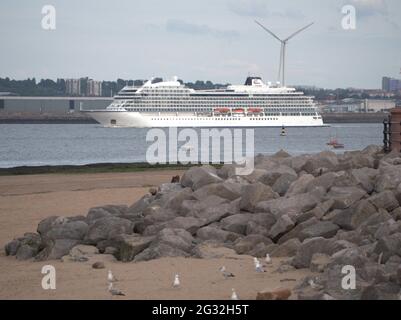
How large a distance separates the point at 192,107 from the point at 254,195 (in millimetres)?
69096

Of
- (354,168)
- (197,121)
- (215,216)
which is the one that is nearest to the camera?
(215,216)

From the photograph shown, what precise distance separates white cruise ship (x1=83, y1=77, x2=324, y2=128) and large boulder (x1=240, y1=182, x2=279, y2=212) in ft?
221

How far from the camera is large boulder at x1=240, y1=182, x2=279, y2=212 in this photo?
38.2 feet

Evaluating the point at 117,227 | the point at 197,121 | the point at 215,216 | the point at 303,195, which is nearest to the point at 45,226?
the point at 117,227

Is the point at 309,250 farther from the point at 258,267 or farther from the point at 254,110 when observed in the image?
the point at 254,110

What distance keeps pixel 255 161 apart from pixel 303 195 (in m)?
3.59

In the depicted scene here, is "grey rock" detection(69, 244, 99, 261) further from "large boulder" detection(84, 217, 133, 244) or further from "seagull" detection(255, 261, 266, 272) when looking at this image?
"seagull" detection(255, 261, 266, 272)

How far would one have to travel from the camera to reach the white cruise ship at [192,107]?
80.1 meters

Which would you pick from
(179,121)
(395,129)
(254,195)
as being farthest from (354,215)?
(179,121)

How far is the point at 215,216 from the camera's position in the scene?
11672mm

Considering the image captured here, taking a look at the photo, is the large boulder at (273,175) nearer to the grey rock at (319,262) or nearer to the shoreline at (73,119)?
the grey rock at (319,262)

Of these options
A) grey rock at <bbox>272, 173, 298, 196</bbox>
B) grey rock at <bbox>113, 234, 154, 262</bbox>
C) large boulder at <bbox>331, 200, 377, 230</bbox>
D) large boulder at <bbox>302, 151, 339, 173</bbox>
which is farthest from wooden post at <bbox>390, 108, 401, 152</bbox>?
grey rock at <bbox>113, 234, 154, 262</bbox>

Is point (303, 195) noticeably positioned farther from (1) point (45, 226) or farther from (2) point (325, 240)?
(1) point (45, 226)

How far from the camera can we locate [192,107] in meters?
80.6
